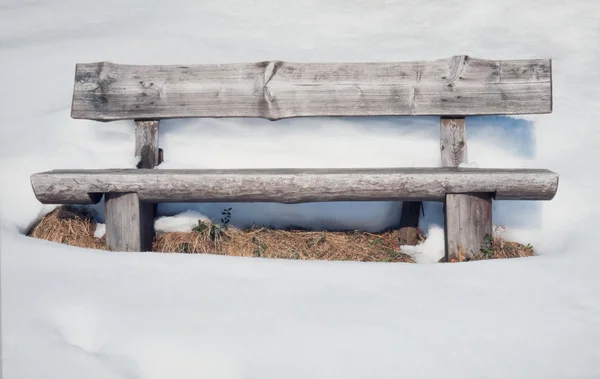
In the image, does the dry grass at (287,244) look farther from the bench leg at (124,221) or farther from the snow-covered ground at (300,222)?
the bench leg at (124,221)

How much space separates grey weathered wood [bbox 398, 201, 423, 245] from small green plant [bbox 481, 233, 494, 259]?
0.63m

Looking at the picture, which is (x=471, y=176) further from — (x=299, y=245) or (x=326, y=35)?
(x=326, y=35)

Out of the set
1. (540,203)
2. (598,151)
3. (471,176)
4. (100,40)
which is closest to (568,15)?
(598,151)

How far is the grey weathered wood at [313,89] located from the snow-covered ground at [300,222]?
322 mm

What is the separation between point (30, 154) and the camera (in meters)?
5.23

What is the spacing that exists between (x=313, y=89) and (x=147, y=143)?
139 cm

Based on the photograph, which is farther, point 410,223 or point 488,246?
point 410,223

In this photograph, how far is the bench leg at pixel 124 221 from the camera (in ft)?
15.3

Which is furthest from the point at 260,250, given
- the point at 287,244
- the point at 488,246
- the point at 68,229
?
the point at 488,246

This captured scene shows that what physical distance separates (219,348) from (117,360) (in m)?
0.47

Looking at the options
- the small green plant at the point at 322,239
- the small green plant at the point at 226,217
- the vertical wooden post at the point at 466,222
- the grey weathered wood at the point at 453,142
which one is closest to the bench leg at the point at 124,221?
the small green plant at the point at 226,217

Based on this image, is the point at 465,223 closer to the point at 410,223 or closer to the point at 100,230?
the point at 410,223

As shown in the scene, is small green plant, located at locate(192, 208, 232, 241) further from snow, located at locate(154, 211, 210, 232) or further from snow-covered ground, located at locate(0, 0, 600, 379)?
snow-covered ground, located at locate(0, 0, 600, 379)

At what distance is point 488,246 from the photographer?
15.4 ft
